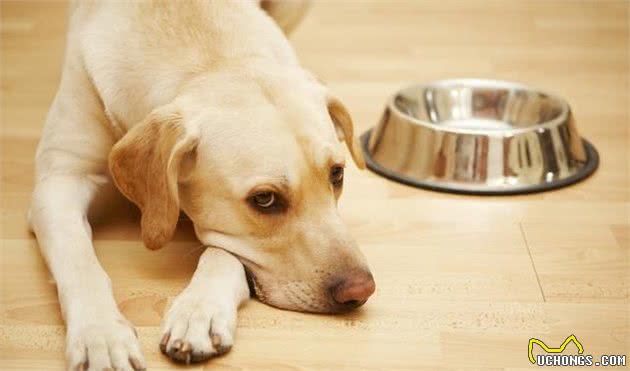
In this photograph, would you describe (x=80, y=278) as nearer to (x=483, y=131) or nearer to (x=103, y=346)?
(x=103, y=346)

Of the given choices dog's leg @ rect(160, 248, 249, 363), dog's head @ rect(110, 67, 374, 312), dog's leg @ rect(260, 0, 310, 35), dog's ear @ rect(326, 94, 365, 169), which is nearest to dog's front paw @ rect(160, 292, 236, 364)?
dog's leg @ rect(160, 248, 249, 363)

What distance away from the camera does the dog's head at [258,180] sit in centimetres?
198

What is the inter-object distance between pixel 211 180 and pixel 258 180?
13 centimetres

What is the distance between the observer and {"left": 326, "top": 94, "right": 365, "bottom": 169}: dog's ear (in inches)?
89.2

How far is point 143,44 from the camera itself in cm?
223

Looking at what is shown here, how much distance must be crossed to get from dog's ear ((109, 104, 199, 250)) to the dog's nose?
0.38m

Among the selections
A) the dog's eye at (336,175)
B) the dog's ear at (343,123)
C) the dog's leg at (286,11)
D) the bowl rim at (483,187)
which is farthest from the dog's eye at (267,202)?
the dog's leg at (286,11)

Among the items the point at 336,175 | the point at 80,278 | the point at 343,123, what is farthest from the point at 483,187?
the point at 80,278

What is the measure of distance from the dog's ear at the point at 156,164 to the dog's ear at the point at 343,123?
0.39 meters

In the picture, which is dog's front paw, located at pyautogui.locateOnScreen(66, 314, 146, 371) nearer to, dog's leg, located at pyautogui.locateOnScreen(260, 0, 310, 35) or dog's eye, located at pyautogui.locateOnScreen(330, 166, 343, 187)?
dog's eye, located at pyautogui.locateOnScreen(330, 166, 343, 187)

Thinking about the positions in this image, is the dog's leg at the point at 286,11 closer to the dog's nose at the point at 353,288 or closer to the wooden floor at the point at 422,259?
the wooden floor at the point at 422,259

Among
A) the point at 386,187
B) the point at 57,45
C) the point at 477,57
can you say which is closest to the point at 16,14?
the point at 57,45

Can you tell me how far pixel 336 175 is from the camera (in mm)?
2104

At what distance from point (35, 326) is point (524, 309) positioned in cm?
106
